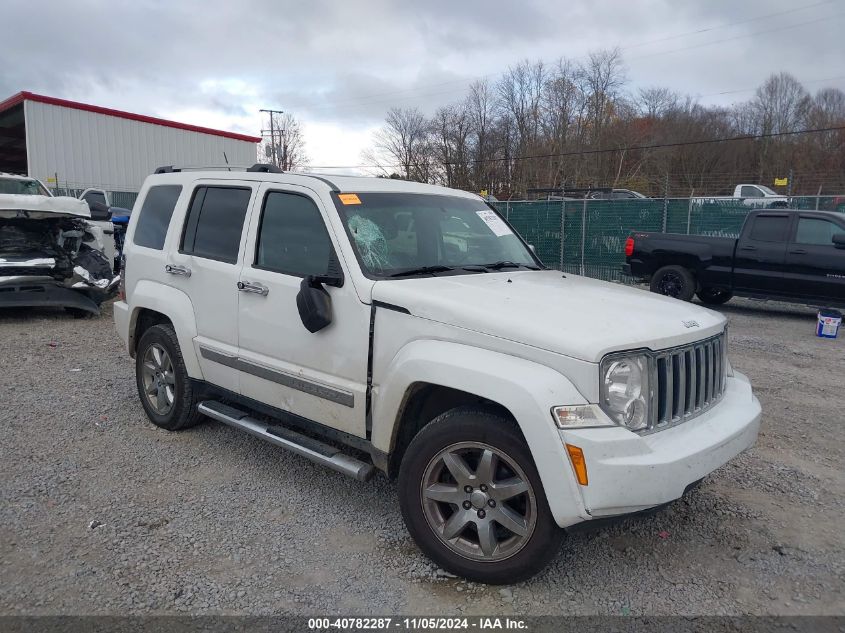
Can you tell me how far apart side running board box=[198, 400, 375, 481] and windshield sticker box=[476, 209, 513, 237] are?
6.05ft

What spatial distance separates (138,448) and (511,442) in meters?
3.17

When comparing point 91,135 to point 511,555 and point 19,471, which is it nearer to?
point 19,471

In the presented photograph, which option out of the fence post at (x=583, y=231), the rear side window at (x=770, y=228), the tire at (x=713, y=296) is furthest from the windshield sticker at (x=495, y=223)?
the fence post at (x=583, y=231)

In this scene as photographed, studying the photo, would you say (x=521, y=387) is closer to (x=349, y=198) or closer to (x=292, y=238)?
(x=349, y=198)

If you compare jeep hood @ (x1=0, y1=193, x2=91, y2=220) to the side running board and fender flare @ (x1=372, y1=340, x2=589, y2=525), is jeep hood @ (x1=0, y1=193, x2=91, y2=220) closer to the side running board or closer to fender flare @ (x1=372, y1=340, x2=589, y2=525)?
the side running board

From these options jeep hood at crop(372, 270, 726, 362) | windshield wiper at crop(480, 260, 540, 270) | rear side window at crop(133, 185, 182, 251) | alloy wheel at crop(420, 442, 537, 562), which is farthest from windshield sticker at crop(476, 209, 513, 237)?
rear side window at crop(133, 185, 182, 251)

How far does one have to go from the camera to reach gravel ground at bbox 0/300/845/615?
9.70 feet

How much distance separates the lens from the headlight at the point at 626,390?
9.04ft

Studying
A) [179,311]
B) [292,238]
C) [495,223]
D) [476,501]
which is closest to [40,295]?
[179,311]

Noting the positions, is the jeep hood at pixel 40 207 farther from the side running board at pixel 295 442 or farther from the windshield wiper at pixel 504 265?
the windshield wiper at pixel 504 265

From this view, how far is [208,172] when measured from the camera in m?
4.81

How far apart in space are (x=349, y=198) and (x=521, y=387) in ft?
5.74

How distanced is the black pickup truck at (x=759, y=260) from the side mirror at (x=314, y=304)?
940cm

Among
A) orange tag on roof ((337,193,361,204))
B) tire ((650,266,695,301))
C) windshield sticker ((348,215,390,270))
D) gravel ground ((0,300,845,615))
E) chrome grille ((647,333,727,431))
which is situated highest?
orange tag on roof ((337,193,361,204))
